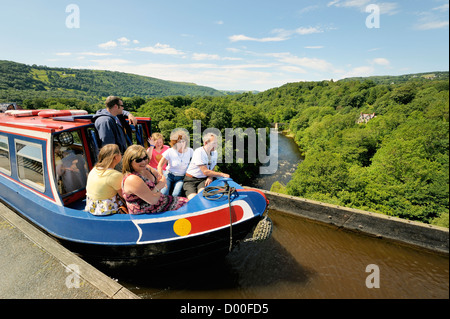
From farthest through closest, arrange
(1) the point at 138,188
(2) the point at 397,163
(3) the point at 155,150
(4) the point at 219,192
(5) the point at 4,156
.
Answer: (2) the point at 397,163
(3) the point at 155,150
(5) the point at 4,156
(4) the point at 219,192
(1) the point at 138,188

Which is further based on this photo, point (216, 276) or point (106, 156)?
point (216, 276)

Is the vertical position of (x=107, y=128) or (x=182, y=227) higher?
(x=107, y=128)

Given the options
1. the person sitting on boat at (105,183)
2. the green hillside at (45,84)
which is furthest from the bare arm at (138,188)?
the green hillside at (45,84)

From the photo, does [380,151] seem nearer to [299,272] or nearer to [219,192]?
[299,272]

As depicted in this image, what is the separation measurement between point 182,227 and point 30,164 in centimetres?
374

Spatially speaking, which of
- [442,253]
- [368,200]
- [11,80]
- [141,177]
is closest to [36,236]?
[141,177]

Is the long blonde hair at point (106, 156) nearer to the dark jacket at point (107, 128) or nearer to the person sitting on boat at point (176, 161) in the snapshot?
the dark jacket at point (107, 128)

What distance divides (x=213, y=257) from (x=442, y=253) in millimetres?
3173

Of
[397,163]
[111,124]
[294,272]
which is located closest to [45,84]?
[111,124]

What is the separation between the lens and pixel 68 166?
4305mm

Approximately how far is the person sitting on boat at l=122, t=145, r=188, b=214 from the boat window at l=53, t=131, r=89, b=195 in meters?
1.79

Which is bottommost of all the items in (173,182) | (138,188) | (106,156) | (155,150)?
(173,182)

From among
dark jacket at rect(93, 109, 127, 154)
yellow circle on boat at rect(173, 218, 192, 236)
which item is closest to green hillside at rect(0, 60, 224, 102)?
dark jacket at rect(93, 109, 127, 154)

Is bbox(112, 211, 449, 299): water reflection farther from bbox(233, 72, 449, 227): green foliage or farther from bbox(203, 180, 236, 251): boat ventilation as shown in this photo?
bbox(233, 72, 449, 227): green foliage
